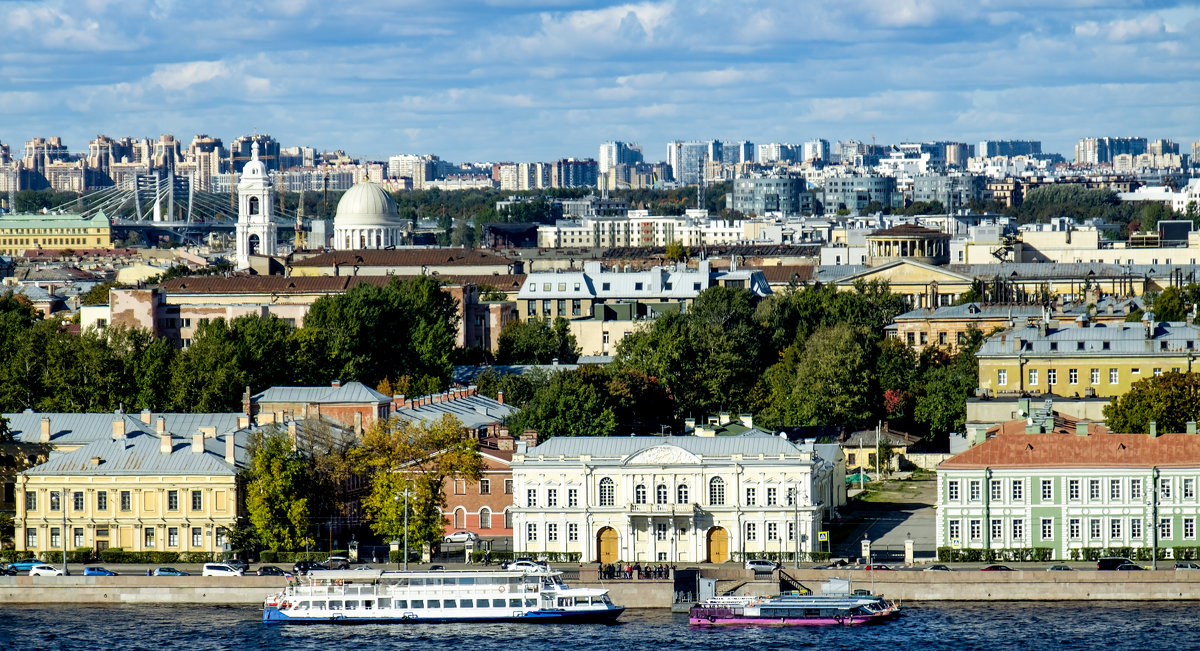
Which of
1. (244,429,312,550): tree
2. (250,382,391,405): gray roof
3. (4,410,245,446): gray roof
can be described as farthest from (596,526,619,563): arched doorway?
(250,382,391,405): gray roof

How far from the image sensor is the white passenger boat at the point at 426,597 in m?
62.6

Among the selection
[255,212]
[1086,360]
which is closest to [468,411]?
[1086,360]

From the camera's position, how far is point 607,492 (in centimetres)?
6762

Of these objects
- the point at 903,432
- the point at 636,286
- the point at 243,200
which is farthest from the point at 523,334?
the point at 243,200

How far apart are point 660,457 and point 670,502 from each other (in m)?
1.30

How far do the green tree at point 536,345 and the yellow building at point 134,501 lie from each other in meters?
39.8

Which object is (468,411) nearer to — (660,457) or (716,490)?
(660,457)

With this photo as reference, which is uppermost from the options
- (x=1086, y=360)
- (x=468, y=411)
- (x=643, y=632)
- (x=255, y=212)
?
(x=255, y=212)

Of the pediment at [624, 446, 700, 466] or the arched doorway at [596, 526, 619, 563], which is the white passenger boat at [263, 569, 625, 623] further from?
the pediment at [624, 446, 700, 466]

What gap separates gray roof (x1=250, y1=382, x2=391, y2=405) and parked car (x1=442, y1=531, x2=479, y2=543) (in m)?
11.6

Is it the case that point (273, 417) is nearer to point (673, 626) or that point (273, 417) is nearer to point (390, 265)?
point (673, 626)

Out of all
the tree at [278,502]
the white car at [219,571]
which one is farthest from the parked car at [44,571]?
the tree at [278,502]

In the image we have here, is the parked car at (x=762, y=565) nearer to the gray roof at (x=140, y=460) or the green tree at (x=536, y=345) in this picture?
the gray roof at (x=140, y=460)

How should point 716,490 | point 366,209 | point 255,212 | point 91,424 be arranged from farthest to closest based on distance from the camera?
point 255,212 → point 366,209 → point 91,424 → point 716,490
